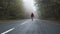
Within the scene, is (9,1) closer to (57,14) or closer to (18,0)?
(18,0)

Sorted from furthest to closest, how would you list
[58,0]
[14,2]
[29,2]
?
[29,2], [14,2], [58,0]

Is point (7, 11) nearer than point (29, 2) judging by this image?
Yes

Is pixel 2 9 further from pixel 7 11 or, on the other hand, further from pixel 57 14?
pixel 57 14

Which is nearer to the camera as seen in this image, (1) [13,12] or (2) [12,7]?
(2) [12,7]

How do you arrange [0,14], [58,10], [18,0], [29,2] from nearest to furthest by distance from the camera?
[58,10] < [0,14] < [18,0] < [29,2]

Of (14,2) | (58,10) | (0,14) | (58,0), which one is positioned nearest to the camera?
(58,0)

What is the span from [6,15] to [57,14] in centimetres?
1739

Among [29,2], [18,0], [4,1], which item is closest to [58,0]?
[4,1]

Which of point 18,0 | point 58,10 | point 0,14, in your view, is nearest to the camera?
point 58,10

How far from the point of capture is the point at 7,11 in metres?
60.5

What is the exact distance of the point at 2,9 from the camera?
57.5 metres

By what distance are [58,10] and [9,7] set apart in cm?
1649

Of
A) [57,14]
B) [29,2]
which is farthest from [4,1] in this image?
[29,2]

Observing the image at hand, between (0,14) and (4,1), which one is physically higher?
(4,1)
